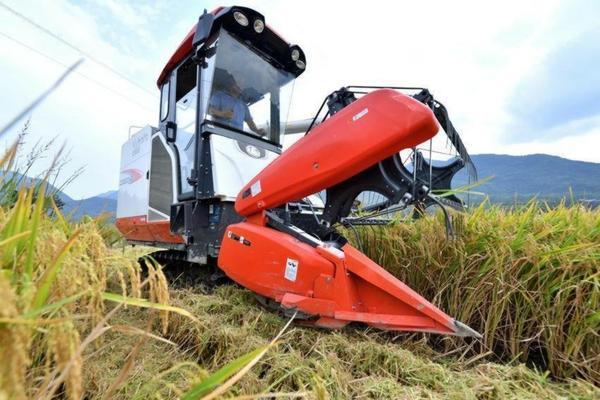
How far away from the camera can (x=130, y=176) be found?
455cm

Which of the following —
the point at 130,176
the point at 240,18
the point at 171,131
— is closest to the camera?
the point at 240,18

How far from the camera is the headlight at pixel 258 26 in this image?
3232 millimetres

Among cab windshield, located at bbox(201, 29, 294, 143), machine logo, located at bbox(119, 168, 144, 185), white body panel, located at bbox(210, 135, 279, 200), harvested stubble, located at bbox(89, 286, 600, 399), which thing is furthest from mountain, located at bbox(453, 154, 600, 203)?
harvested stubble, located at bbox(89, 286, 600, 399)

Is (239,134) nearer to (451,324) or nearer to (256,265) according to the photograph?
(256,265)

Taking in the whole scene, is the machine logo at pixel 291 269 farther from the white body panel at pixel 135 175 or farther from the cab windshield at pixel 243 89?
the white body panel at pixel 135 175

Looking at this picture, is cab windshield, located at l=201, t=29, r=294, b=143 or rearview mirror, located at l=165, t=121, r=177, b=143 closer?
cab windshield, located at l=201, t=29, r=294, b=143

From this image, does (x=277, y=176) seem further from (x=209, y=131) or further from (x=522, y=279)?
(x=522, y=279)

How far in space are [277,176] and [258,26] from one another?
1.86 meters

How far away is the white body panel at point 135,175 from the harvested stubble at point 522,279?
3.24 meters

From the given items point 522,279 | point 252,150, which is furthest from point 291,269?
point 252,150

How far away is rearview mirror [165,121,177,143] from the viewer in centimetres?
381

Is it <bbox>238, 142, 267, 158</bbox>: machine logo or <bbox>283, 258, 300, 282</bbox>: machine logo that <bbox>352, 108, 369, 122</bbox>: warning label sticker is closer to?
<bbox>283, 258, 300, 282</bbox>: machine logo

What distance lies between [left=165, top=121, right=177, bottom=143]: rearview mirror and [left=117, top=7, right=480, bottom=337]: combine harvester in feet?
0.04

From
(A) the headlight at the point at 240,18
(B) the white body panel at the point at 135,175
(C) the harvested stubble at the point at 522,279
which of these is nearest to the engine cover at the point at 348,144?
(C) the harvested stubble at the point at 522,279
